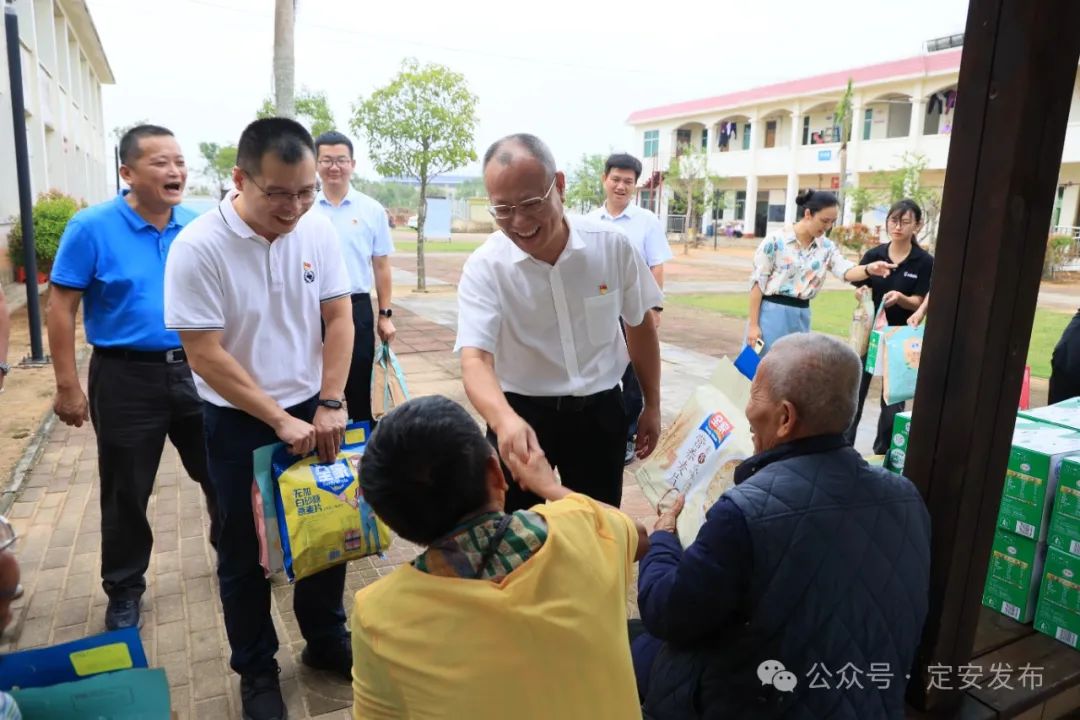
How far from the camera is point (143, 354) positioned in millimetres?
2629

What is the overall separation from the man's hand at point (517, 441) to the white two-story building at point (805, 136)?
2833 cm

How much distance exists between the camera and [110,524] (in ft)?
8.91

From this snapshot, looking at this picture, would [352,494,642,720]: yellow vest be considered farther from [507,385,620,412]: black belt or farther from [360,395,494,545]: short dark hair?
[507,385,620,412]: black belt

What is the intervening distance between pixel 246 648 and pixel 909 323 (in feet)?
13.0

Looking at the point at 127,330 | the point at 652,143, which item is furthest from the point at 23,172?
the point at 652,143

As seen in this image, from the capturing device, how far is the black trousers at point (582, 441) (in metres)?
2.37

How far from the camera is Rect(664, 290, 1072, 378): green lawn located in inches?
365

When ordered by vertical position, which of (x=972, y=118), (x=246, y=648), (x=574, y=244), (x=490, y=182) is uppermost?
(x=972, y=118)

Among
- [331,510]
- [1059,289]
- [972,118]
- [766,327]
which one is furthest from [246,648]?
[1059,289]

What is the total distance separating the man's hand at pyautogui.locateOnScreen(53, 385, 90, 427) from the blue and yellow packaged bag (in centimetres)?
107

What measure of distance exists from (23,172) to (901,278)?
7.56m

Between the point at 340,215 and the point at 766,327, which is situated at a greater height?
the point at 340,215

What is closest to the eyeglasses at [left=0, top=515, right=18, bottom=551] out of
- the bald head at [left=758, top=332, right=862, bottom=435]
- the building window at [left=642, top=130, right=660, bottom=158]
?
the bald head at [left=758, top=332, right=862, bottom=435]

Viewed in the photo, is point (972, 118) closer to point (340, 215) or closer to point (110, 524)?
point (110, 524)
